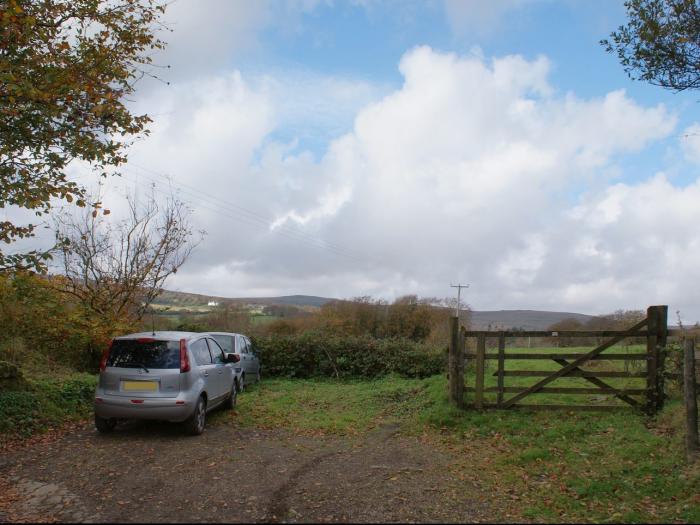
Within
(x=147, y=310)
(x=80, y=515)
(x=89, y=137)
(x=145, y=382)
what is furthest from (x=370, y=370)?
(x=80, y=515)

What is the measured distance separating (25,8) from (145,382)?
6.19 metres

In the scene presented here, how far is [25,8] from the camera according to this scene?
870 centimetres

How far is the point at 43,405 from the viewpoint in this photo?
9977 millimetres

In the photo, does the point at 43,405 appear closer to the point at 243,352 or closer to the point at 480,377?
the point at 243,352

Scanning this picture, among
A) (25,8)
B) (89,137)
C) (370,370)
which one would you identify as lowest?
(370,370)

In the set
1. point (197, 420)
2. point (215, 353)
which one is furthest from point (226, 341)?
point (197, 420)

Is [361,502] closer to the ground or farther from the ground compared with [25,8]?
closer to the ground

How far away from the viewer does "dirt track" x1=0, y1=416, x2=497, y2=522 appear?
537cm

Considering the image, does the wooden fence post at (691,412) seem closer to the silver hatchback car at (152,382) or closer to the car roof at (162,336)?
the silver hatchback car at (152,382)

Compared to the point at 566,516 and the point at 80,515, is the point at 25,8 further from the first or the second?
the point at 566,516

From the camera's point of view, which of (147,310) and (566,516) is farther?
(147,310)

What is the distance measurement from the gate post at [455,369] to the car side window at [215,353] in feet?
14.4

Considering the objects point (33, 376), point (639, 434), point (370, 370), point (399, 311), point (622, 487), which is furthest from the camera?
point (399, 311)

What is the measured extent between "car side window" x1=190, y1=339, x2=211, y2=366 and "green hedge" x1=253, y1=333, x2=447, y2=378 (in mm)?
8372
